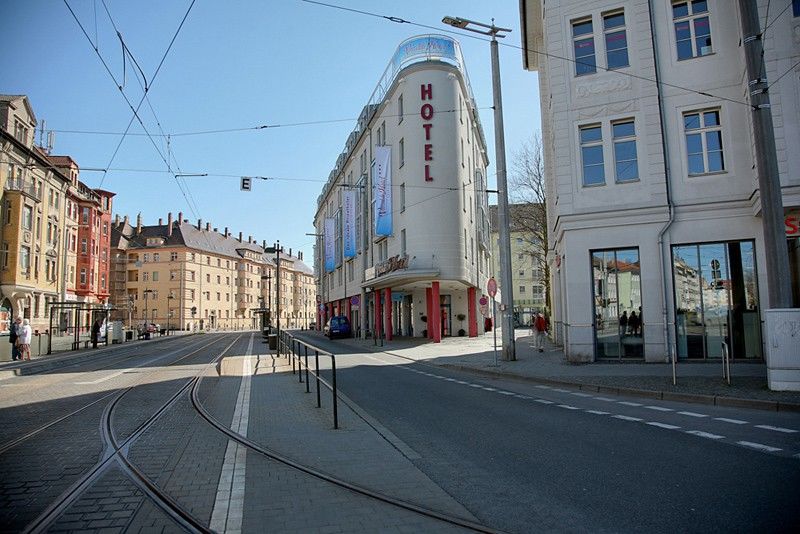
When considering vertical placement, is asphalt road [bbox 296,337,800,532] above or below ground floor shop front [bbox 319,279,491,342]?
below

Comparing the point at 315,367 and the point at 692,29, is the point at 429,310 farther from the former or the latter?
the point at 315,367

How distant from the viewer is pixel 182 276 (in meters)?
95.2

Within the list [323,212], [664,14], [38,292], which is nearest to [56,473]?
[664,14]

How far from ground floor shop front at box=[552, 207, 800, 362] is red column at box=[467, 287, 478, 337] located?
21271 millimetres

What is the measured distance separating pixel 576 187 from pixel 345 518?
16.0 m

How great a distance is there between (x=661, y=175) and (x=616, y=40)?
195 inches

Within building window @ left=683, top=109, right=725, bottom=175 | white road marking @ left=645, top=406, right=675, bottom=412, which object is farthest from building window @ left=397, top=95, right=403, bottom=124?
white road marking @ left=645, top=406, right=675, bottom=412

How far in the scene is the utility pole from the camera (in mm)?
10789

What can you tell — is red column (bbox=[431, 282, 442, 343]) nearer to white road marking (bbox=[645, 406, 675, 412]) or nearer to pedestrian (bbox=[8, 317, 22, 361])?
pedestrian (bbox=[8, 317, 22, 361])

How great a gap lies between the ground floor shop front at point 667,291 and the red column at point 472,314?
21.3 m

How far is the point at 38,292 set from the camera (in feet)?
159

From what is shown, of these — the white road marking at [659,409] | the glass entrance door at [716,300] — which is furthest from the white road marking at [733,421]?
the glass entrance door at [716,300]

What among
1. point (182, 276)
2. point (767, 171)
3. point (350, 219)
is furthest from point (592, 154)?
point (182, 276)

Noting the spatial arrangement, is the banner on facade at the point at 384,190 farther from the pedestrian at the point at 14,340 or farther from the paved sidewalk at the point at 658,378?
the pedestrian at the point at 14,340
